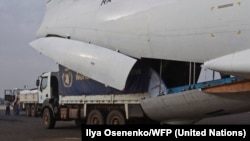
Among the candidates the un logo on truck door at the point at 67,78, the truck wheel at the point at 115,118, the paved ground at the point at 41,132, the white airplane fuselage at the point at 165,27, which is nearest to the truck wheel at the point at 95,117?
the truck wheel at the point at 115,118

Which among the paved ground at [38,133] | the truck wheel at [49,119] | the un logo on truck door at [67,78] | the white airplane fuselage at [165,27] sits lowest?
the paved ground at [38,133]

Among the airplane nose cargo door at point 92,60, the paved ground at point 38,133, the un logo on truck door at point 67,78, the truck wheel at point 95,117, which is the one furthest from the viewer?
the un logo on truck door at point 67,78

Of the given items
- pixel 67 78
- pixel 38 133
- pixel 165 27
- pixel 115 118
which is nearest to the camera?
pixel 165 27

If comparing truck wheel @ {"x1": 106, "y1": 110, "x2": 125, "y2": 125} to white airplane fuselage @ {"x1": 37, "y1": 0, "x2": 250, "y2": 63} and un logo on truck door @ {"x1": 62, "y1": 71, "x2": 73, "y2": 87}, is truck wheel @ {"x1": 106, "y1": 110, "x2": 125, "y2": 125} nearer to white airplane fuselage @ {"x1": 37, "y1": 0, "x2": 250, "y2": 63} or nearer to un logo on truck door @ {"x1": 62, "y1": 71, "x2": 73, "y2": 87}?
white airplane fuselage @ {"x1": 37, "y1": 0, "x2": 250, "y2": 63}

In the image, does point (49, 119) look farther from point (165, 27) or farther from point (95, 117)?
point (165, 27)

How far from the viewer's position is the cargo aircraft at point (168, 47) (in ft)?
34.3

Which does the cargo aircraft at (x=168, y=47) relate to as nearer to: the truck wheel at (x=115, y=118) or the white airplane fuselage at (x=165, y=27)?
the white airplane fuselage at (x=165, y=27)

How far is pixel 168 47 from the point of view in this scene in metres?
11.9

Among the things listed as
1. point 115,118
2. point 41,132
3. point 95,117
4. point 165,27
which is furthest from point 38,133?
point 165,27

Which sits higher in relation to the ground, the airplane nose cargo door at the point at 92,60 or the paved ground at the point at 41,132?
the airplane nose cargo door at the point at 92,60

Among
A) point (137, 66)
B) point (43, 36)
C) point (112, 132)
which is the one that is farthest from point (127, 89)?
point (112, 132)

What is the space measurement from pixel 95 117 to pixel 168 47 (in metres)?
5.10

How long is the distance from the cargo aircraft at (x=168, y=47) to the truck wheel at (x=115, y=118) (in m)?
1.17

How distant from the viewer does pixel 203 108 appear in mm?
12258
